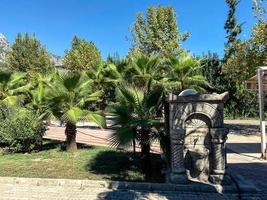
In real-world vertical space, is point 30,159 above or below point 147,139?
below

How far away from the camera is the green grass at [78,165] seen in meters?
8.75

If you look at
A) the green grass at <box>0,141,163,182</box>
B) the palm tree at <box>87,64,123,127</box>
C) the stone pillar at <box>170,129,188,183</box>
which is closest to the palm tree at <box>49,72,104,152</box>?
the green grass at <box>0,141,163,182</box>

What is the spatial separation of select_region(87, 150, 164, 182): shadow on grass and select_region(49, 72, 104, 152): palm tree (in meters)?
1.27

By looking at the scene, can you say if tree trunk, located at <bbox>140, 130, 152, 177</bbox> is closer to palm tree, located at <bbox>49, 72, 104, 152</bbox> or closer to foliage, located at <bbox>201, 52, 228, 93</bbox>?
palm tree, located at <bbox>49, 72, 104, 152</bbox>

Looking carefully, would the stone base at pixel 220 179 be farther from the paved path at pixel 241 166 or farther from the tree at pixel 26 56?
the tree at pixel 26 56

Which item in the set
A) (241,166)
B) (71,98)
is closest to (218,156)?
(241,166)

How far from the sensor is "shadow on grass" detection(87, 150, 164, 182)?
28.1ft

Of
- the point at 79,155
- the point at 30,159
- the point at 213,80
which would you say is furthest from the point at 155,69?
the point at 213,80

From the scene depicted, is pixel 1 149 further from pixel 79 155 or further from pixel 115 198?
pixel 115 198

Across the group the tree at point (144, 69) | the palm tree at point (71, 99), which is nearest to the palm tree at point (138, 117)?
the palm tree at point (71, 99)

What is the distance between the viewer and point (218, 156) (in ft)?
26.2

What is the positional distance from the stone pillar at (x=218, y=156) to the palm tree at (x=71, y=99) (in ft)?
15.0

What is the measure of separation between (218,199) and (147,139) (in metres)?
2.25

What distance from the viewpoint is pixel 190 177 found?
820 cm
